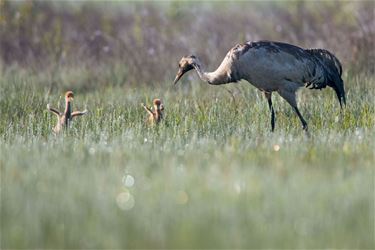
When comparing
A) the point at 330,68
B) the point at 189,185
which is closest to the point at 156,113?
the point at 330,68

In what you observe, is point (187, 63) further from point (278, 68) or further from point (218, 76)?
point (278, 68)

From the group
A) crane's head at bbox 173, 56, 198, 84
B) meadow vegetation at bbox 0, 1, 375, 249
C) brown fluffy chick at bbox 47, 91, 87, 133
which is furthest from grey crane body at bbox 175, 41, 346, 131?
brown fluffy chick at bbox 47, 91, 87, 133

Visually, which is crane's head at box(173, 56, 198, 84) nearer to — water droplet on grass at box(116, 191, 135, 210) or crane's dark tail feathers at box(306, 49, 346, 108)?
crane's dark tail feathers at box(306, 49, 346, 108)

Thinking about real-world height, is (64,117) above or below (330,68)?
below

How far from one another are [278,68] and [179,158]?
8.14ft

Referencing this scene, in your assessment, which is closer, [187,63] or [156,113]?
[156,113]

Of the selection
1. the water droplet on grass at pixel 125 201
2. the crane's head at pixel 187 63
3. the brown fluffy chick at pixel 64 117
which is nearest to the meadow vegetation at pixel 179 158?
the water droplet on grass at pixel 125 201

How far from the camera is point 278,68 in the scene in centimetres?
846

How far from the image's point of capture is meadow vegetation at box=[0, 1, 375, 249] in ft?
15.2

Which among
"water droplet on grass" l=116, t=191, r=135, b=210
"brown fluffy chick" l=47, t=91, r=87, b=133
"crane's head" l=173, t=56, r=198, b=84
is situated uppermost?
"crane's head" l=173, t=56, r=198, b=84

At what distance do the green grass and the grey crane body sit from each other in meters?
0.40

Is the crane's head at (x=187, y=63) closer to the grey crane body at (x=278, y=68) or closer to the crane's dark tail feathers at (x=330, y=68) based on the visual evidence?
the grey crane body at (x=278, y=68)

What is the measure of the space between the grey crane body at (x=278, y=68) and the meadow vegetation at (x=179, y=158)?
0.34 meters

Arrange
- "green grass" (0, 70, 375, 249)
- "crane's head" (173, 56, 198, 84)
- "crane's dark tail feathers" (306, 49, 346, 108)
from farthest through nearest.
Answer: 1. "crane's head" (173, 56, 198, 84)
2. "crane's dark tail feathers" (306, 49, 346, 108)
3. "green grass" (0, 70, 375, 249)
